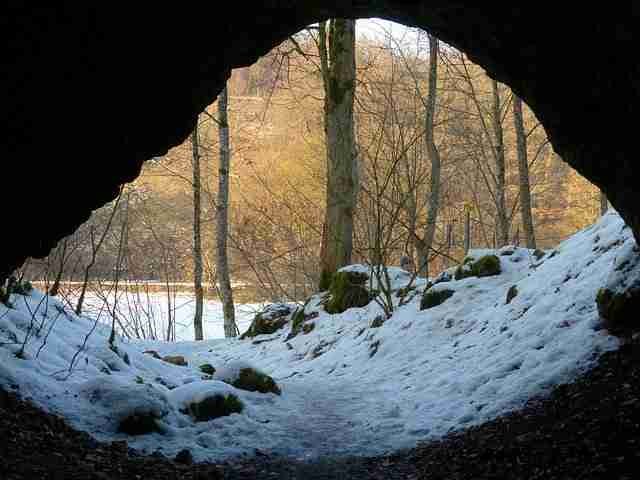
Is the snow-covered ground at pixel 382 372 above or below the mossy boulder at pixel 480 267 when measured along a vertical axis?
below

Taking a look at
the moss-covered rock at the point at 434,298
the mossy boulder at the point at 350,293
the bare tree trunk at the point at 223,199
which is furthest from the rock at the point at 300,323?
the moss-covered rock at the point at 434,298

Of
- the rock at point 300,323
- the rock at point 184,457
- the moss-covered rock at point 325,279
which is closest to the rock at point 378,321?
the rock at point 300,323

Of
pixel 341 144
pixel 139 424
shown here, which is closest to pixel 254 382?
pixel 139 424

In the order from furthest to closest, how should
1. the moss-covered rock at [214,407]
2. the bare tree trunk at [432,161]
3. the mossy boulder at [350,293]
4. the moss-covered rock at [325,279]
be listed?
1. the bare tree trunk at [432,161]
2. the moss-covered rock at [325,279]
3. the mossy boulder at [350,293]
4. the moss-covered rock at [214,407]

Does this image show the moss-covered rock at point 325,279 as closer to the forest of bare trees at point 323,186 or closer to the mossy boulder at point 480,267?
the forest of bare trees at point 323,186

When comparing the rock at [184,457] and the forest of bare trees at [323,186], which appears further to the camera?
the forest of bare trees at [323,186]

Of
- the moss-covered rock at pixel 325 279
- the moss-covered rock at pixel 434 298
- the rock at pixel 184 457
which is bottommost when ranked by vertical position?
the rock at pixel 184 457

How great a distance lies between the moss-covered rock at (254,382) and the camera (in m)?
6.79

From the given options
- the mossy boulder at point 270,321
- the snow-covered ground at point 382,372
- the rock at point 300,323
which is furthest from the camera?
the mossy boulder at point 270,321

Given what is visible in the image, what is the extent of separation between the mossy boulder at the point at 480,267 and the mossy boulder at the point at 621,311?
427cm

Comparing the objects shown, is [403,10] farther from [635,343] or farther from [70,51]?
[635,343]

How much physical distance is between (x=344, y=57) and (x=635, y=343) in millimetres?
9570

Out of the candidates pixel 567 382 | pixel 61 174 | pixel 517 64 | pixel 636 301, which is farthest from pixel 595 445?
pixel 61 174

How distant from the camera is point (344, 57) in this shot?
12.5m
